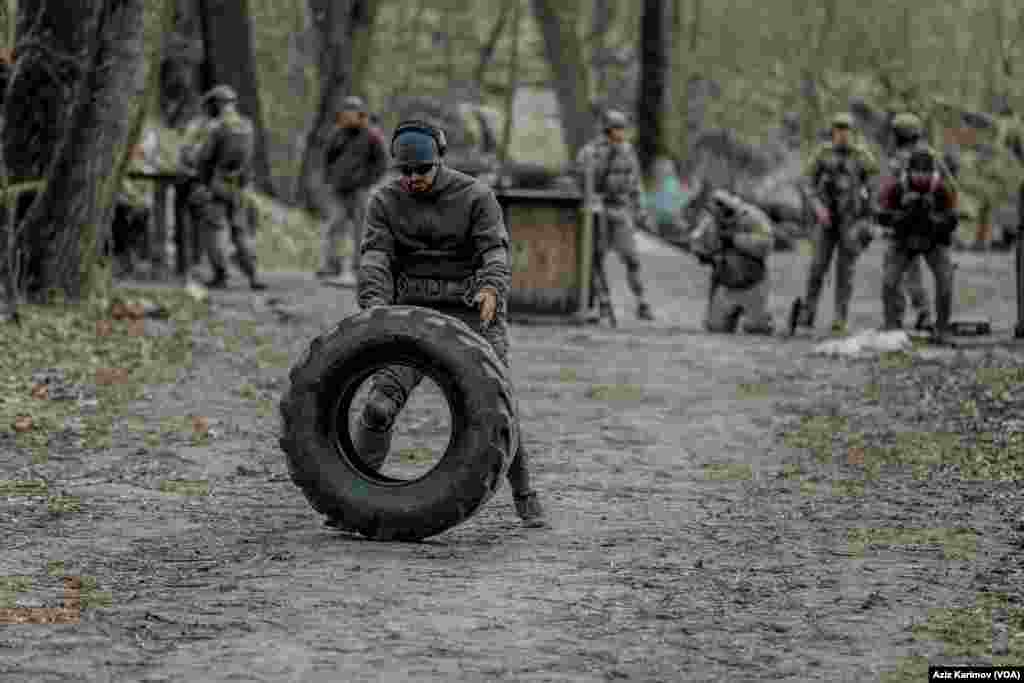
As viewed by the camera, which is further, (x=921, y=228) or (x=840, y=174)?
(x=840, y=174)

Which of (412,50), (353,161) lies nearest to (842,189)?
(353,161)

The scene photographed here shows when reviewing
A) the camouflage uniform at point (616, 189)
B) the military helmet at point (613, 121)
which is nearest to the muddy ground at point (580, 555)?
the camouflage uniform at point (616, 189)

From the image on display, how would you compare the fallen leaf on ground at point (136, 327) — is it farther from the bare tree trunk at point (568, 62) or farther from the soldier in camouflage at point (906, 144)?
the bare tree trunk at point (568, 62)

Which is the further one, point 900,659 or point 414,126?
point 414,126

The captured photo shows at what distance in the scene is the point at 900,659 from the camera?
6.89 m

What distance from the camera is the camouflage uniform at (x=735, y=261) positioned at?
2122 cm

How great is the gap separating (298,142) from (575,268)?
16.6 meters

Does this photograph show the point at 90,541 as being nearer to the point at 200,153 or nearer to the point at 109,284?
the point at 109,284

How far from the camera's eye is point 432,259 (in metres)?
9.55

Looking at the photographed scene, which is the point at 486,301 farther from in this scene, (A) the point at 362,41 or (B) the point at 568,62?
(B) the point at 568,62

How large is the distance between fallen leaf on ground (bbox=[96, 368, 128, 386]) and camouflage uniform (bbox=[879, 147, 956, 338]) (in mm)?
7266

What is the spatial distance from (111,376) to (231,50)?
57.2 feet

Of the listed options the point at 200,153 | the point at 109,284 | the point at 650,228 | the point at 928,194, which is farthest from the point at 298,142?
the point at 928,194

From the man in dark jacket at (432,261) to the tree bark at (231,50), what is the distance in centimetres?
2228
